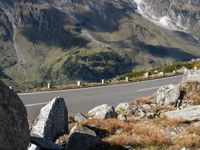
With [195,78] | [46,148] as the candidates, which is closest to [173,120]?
[46,148]

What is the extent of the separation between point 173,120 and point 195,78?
1220 cm

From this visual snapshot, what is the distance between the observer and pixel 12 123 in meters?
8.46

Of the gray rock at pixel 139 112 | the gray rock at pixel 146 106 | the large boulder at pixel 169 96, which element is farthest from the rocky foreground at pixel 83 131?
the large boulder at pixel 169 96

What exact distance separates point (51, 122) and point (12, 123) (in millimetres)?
5453

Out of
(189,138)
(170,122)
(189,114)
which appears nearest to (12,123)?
(189,138)

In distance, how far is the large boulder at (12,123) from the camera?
8.07 meters

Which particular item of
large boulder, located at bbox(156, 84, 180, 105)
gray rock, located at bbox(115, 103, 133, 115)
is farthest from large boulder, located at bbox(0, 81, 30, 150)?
large boulder, located at bbox(156, 84, 180, 105)

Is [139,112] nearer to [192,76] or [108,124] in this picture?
[192,76]

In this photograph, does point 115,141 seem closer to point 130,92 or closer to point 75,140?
point 75,140

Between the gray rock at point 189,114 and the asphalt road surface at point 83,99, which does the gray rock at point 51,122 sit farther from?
the asphalt road surface at point 83,99

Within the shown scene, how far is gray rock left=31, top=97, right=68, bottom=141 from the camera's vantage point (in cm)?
1350

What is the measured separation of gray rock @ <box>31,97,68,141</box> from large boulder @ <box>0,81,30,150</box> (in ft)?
14.4

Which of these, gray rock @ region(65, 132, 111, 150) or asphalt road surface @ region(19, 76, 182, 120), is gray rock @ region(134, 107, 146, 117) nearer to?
asphalt road surface @ region(19, 76, 182, 120)

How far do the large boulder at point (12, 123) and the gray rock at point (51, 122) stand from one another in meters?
4.39
